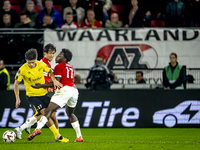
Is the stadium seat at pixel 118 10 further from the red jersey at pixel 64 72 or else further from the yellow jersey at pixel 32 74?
the red jersey at pixel 64 72

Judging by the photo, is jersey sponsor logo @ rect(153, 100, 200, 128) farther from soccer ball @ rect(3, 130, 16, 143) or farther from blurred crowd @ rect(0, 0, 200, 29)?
soccer ball @ rect(3, 130, 16, 143)

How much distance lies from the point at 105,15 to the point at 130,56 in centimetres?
261

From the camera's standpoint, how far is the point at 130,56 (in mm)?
12250

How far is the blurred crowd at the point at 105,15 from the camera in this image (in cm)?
1340

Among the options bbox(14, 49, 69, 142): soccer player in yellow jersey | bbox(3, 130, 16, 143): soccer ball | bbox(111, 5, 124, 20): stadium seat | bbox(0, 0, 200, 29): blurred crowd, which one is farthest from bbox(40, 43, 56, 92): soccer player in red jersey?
bbox(111, 5, 124, 20): stadium seat

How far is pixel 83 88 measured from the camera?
458 inches

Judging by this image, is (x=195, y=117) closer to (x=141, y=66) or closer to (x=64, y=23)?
(x=141, y=66)

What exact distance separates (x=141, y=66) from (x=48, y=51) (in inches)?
182

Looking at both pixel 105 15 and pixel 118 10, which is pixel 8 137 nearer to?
pixel 105 15

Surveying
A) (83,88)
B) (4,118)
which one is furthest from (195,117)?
(4,118)

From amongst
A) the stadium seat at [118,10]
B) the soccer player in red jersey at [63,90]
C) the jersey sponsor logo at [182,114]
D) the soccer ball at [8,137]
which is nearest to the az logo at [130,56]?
the jersey sponsor logo at [182,114]

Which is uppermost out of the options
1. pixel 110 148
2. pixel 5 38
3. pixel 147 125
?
pixel 5 38

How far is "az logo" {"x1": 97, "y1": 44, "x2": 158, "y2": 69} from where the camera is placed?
12.2 m

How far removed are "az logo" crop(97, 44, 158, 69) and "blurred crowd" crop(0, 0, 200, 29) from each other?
109cm
